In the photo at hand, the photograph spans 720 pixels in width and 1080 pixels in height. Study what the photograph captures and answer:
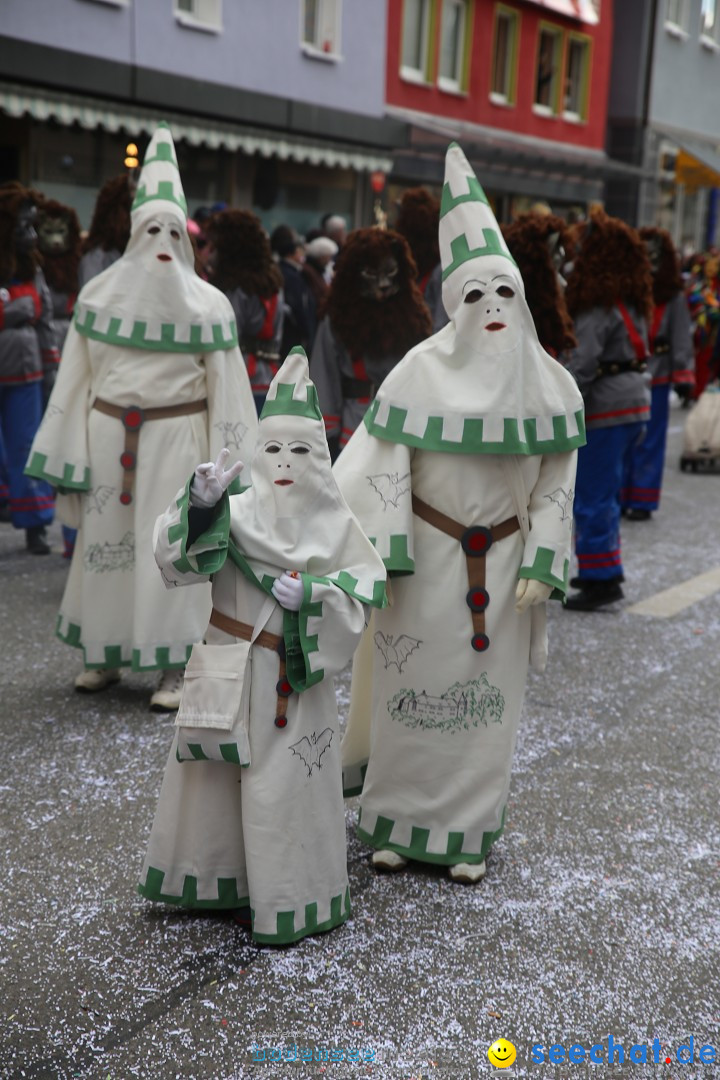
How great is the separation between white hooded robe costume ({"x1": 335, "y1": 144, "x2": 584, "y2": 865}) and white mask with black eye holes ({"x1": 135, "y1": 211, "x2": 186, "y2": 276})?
58.3 inches

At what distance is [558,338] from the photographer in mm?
5344

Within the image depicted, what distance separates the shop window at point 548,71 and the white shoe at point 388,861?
21470 millimetres

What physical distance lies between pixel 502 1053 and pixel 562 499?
1538 millimetres

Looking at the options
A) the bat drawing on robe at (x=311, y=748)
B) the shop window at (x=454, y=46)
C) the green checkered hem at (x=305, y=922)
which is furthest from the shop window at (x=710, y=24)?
the green checkered hem at (x=305, y=922)

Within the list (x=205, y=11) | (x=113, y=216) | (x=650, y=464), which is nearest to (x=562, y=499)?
(x=113, y=216)

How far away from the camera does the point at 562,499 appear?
3.57 meters

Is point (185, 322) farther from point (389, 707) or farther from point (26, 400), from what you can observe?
point (26, 400)

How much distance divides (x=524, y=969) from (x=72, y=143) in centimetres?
1309

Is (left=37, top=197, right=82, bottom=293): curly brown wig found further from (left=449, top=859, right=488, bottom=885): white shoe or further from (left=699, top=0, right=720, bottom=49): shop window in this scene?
(left=699, top=0, right=720, bottom=49): shop window

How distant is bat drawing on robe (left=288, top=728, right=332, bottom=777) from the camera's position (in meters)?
3.13

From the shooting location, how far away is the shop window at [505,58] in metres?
21.7

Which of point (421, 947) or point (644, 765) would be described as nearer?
point (421, 947)

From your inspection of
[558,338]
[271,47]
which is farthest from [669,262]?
[271,47]

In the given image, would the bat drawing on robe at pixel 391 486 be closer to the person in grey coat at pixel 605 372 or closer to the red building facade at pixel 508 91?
the person in grey coat at pixel 605 372
